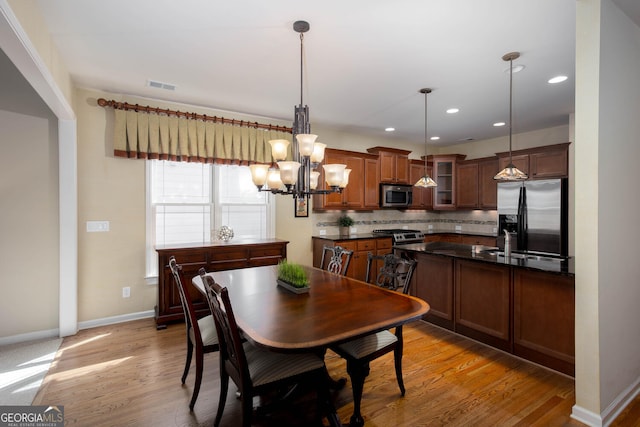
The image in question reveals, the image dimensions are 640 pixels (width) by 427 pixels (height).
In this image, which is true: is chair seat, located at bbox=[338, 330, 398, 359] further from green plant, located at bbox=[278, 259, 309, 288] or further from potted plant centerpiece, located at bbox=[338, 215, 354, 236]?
potted plant centerpiece, located at bbox=[338, 215, 354, 236]

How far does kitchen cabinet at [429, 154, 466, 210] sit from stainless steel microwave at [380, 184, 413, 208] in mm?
699

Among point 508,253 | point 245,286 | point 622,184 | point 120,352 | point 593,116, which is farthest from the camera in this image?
point 508,253

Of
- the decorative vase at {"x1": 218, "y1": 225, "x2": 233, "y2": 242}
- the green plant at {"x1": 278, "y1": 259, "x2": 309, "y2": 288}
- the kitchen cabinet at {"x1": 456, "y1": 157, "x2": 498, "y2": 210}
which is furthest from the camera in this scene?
the kitchen cabinet at {"x1": 456, "y1": 157, "x2": 498, "y2": 210}

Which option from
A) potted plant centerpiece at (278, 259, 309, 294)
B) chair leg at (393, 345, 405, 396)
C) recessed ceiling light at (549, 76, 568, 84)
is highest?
recessed ceiling light at (549, 76, 568, 84)

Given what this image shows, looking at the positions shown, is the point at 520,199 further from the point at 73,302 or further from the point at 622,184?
the point at 73,302

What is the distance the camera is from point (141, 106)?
3.75m

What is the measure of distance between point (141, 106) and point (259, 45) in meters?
1.99

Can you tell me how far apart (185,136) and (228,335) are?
10.1 feet

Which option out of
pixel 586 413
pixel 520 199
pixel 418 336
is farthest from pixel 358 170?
pixel 586 413

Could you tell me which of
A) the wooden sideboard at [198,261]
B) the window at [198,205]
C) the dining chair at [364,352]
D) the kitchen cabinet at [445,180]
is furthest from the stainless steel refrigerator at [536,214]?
the window at [198,205]

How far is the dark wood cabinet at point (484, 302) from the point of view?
2936 millimetres

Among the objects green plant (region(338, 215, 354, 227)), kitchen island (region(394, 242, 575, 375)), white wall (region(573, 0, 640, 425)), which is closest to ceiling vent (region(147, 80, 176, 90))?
green plant (region(338, 215, 354, 227))

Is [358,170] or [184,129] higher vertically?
[184,129]

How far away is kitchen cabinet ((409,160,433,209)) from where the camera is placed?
6301 mm
